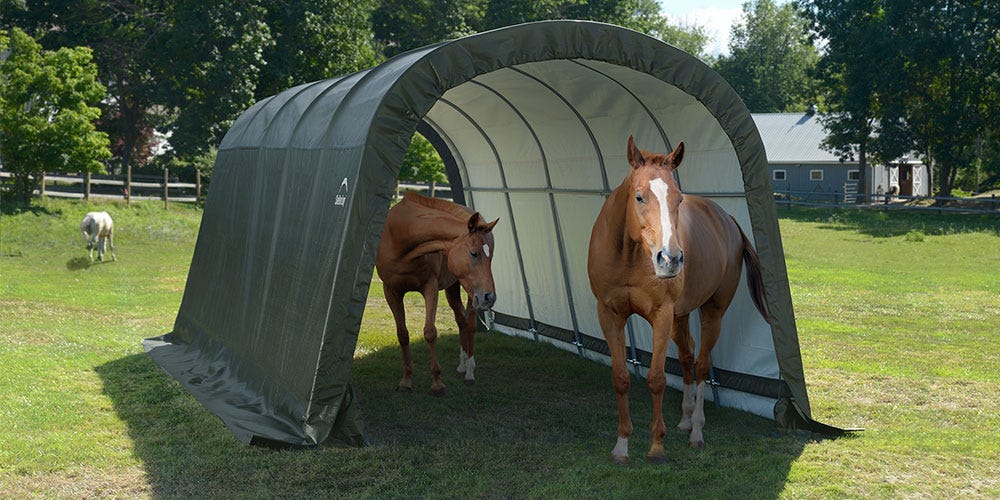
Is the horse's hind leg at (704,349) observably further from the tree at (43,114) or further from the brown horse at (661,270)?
the tree at (43,114)

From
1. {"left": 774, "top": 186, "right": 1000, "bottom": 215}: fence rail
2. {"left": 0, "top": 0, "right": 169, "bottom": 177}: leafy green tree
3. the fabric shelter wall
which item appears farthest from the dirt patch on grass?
{"left": 774, "top": 186, "right": 1000, "bottom": 215}: fence rail

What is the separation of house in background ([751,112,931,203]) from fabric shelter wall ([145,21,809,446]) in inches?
1686

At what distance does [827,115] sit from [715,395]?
43933 millimetres

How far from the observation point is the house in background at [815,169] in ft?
180

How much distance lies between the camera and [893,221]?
3684 cm

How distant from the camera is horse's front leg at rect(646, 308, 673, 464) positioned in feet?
23.7

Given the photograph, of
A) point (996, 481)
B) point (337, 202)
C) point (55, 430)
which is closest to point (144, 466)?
point (55, 430)

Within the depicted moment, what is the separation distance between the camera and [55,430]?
26.8 ft

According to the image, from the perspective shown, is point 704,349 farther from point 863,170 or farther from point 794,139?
point 794,139

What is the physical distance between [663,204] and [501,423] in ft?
9.95

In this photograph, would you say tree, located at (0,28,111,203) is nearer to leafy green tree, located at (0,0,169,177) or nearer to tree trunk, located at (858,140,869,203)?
leafy green tree, located at (0,0,169,177)

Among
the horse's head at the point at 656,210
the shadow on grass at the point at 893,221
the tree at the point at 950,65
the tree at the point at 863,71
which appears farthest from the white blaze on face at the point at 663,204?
the tree at the point at 863,71

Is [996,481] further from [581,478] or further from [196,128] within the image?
[196,128]

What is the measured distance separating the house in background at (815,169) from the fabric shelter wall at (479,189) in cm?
4282
